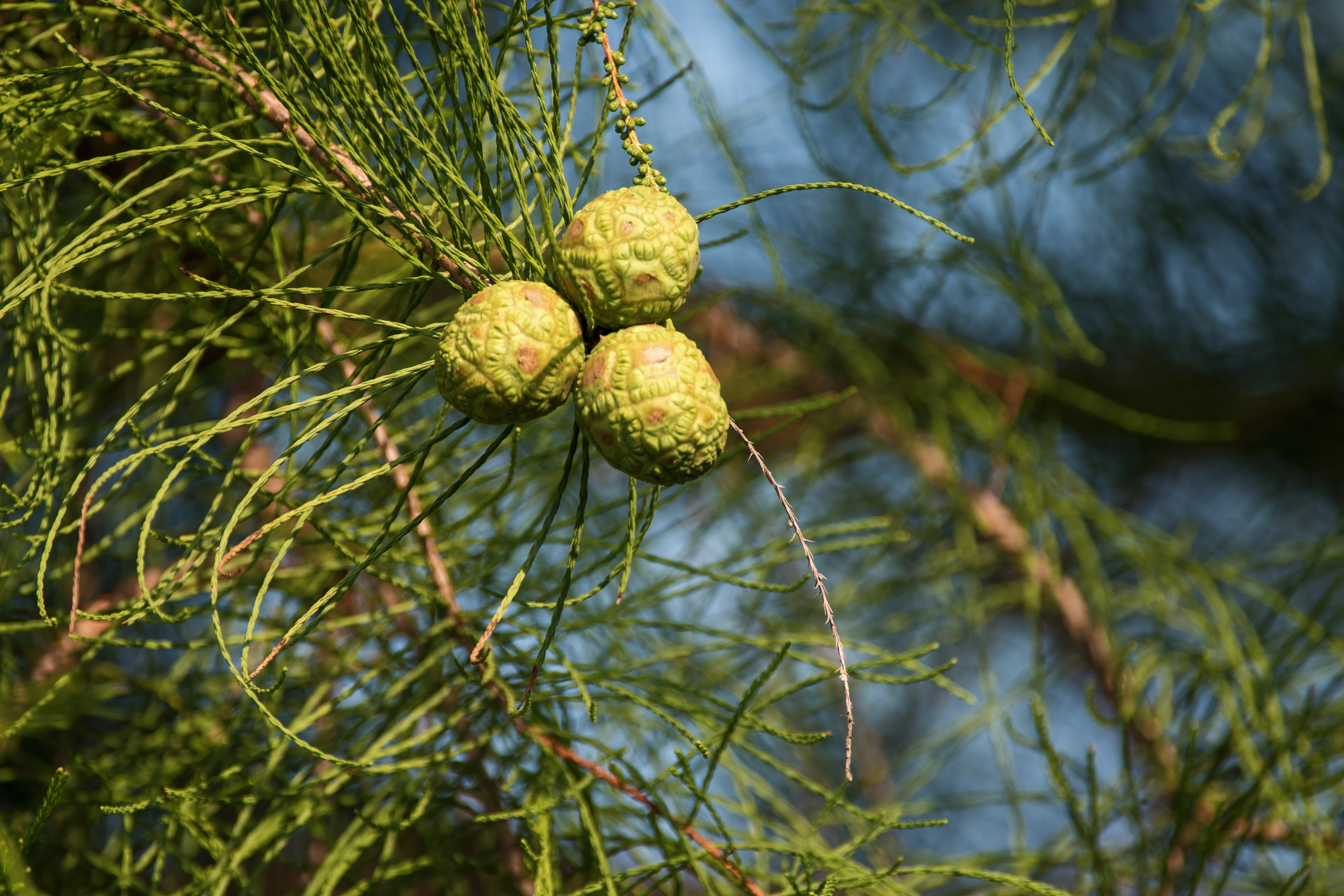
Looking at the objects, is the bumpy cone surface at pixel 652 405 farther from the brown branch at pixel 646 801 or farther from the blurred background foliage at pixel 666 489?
the brown branch at pixel 646 801

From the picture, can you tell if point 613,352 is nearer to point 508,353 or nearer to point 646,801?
point 508,353

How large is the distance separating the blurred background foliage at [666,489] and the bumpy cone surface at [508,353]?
5 cm

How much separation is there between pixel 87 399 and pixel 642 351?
1.90 ft

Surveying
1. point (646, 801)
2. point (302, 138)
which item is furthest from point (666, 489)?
point (302, 138)

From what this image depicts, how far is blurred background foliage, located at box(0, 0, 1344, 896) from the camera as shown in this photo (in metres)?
0.55

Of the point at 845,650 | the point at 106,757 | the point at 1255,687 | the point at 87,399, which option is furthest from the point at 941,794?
the point at 87,399

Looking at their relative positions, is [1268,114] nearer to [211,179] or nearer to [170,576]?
[211,179]

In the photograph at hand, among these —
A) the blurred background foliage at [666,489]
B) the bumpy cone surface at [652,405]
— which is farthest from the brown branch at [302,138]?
the bumpy cone surface at [652,405]

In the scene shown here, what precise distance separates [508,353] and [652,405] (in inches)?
2.9

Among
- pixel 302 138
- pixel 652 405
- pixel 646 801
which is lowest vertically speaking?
pixel 646 801

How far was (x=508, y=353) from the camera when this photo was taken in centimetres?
45

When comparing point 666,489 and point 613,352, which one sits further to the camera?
point 666,489

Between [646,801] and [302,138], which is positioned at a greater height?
[302,138]

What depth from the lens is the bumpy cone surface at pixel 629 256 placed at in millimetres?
456
